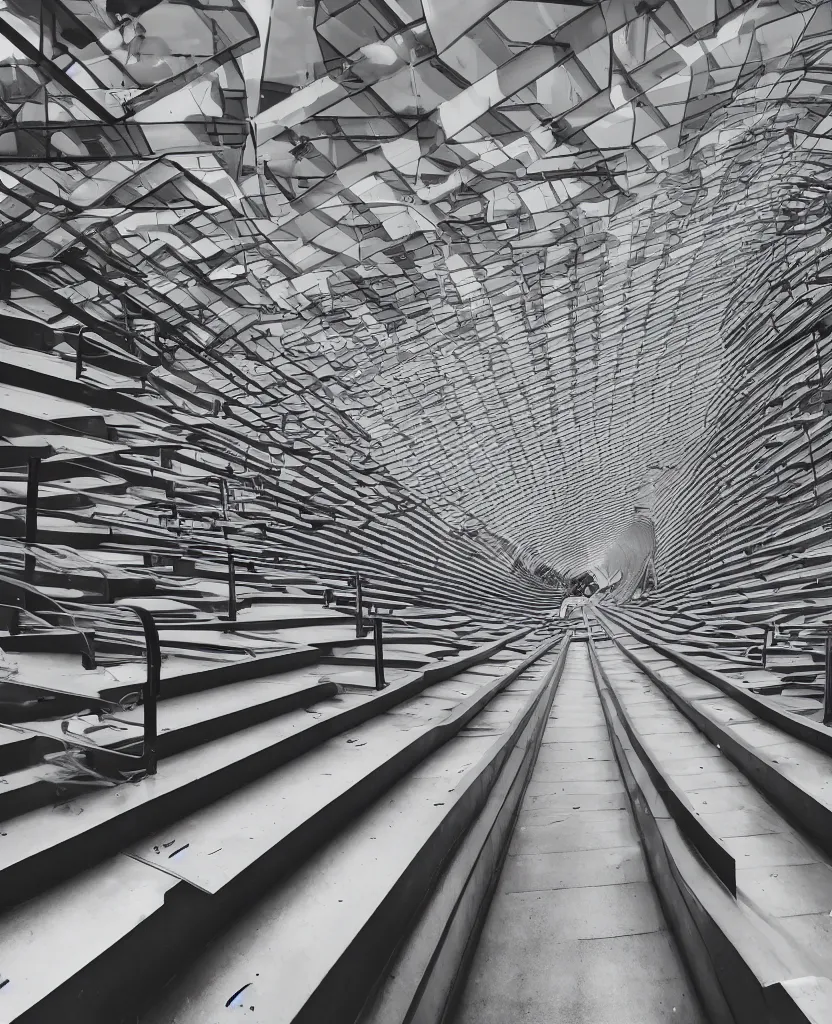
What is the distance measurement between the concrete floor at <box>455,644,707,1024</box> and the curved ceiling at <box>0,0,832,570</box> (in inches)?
242

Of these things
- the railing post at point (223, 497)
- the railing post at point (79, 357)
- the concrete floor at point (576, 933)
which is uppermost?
the railing post at point (79, 357)

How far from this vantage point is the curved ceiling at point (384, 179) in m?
5.87

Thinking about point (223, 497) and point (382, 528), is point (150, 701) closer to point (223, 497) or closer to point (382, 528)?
point (223, 497)

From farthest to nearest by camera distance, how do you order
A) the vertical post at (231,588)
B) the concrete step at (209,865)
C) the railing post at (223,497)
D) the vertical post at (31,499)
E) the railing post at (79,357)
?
the railing post at (223,497), the railing post at (79,357), the vertical post at (231,588), the vertical post at (31,499), the concrete step at (209,865)

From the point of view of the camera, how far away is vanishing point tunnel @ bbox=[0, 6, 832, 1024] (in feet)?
6.49

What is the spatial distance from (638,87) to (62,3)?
Answer: 18.9 feet

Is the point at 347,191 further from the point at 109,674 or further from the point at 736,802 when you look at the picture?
the point at 736,802

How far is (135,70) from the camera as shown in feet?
18.6

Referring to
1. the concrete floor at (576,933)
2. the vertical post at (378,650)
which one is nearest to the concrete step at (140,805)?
the vertical post at (378,650)

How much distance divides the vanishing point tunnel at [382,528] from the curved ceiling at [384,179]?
0.05m

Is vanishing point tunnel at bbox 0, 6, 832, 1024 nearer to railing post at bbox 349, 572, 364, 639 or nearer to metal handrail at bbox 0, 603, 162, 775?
metal handrail at bbox 0, 603, 162, 775

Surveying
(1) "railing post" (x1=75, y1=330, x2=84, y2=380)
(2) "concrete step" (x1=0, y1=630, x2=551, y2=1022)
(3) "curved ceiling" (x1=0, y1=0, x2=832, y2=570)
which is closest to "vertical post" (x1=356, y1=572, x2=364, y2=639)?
(2) "concrete step" (x1=0, y1=630, x2=551, y2=1022)

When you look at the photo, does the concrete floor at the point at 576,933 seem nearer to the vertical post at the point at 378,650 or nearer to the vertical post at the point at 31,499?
the vertical post at the point at 378,650

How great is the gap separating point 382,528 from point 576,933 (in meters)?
9.99
